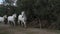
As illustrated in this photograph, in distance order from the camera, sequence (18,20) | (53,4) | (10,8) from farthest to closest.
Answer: (10,8)
(18,20)
(53,4)

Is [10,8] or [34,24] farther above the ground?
[10,8]

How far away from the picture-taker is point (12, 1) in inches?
890

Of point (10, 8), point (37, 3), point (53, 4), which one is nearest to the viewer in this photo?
point (53, 4)

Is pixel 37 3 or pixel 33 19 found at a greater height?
pixel 37 3

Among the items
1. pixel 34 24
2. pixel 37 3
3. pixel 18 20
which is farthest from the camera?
pixel 18 20

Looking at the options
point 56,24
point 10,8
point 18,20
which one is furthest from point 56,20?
point 10,8

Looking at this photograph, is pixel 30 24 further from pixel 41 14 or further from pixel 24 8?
pixel 41 14

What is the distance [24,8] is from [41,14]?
7.75ft

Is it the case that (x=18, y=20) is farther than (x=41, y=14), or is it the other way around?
(x=18, y=20)

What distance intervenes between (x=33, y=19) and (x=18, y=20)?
1681 millimetres

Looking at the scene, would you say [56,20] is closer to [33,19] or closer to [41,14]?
[41,14]

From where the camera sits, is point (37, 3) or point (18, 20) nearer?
point (37, 3)

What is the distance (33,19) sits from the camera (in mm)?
18672

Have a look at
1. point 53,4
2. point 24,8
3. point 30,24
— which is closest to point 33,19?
point 30,24
